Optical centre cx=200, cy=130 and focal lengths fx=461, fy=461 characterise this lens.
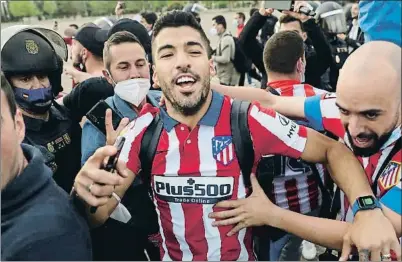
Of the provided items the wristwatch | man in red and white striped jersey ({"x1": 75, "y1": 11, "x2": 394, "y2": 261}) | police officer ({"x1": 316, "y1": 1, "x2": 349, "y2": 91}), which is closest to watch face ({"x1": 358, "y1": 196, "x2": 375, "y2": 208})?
the wristwatch

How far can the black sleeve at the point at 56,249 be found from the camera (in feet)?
3.99

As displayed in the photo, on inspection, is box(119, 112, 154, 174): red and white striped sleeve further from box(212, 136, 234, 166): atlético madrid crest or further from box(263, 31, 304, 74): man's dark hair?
box(263, 31, 304, 74): man's dark hair

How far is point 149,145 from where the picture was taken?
1934 mm

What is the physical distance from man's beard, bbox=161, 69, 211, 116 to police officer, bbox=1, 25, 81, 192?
0.77 m

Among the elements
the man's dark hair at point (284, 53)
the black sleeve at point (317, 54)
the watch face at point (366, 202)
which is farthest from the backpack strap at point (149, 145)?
the black sleeve at point (317, 54)


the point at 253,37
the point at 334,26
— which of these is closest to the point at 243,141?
the point at 253,37

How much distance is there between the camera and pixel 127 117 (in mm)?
2365

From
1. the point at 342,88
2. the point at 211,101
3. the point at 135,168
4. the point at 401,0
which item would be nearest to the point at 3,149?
the point at 135,168

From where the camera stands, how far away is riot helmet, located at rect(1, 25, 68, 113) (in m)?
2.34

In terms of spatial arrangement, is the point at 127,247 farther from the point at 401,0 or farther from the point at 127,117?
the point at 401,0

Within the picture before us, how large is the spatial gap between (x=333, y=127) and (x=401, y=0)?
69cm

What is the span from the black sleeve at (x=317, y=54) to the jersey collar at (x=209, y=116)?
224 cm

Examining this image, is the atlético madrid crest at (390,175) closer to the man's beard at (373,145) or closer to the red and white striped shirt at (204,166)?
the man's beard at (373,145)

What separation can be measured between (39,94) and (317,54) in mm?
2625
